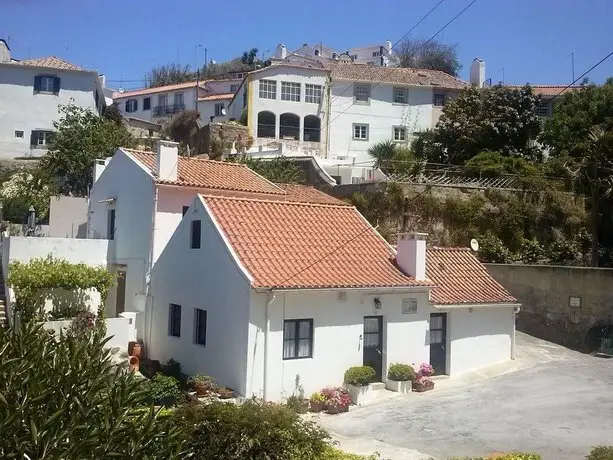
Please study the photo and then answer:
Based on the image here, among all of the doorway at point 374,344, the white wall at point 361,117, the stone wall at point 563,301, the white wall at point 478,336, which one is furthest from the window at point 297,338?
the white wall at point 361,117

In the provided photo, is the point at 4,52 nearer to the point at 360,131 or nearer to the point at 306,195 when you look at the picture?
the point at 360,131

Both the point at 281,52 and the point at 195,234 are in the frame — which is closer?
the point at 195,234

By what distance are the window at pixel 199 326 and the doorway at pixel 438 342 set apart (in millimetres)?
7343

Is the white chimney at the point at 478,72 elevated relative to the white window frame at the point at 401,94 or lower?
elevated

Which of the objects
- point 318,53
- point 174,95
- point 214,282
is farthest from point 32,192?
point 318,53

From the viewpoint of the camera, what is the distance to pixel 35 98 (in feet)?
163

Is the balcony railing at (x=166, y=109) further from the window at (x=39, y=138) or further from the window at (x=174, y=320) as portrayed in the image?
the window at (x=174, y=320)

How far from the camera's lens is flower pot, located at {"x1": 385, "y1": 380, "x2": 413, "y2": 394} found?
65.1 feet

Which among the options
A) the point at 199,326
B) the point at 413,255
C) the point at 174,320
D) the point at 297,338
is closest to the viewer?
the point at 297,338

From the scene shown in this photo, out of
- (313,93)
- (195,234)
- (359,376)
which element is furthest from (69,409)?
(313,93)

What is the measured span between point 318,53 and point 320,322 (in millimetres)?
85804

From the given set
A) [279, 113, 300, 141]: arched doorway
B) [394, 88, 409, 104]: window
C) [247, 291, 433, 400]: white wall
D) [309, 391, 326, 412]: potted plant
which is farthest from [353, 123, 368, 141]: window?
[309, 391, 326, 412]: potted plant

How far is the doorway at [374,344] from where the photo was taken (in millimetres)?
19969

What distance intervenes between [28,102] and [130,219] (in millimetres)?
29743
